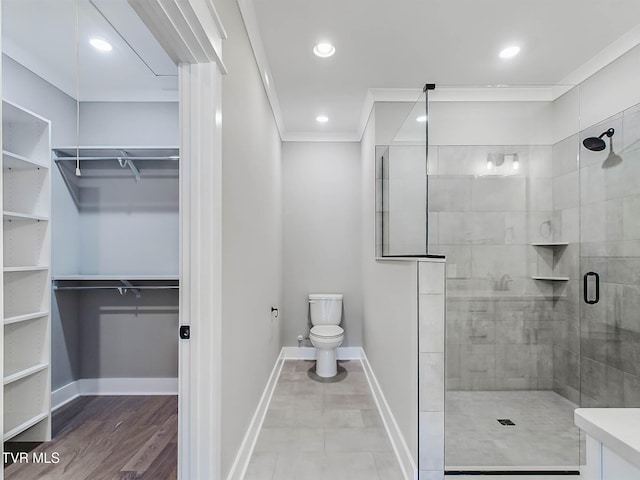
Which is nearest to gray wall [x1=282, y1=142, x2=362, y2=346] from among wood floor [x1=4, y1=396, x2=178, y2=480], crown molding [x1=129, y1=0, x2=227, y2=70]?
wood floor [x1=4, y1=396, x2=178, y2=480]

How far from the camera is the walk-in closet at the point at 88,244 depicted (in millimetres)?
1962

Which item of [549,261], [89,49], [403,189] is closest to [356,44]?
[403,189]

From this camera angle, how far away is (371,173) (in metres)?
3.22

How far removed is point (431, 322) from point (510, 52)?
200 cm

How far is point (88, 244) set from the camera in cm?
285

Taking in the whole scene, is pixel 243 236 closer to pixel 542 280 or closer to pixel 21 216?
pixel 21 216

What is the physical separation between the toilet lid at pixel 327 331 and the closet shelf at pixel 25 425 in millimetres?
2045

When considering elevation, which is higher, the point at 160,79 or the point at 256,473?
the point at 160,79

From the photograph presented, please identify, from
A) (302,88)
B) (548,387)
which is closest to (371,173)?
(302,88)

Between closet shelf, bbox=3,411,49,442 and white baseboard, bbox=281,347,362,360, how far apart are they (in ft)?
7.23

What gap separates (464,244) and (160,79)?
2576 millimetres

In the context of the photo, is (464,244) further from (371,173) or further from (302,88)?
(302,88)

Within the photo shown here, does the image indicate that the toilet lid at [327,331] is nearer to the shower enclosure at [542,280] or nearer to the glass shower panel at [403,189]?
the glass shower panel at [403,189]

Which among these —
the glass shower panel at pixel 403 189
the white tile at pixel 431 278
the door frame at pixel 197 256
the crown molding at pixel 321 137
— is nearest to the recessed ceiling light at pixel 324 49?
the glass shower panel at pixel 403 189
